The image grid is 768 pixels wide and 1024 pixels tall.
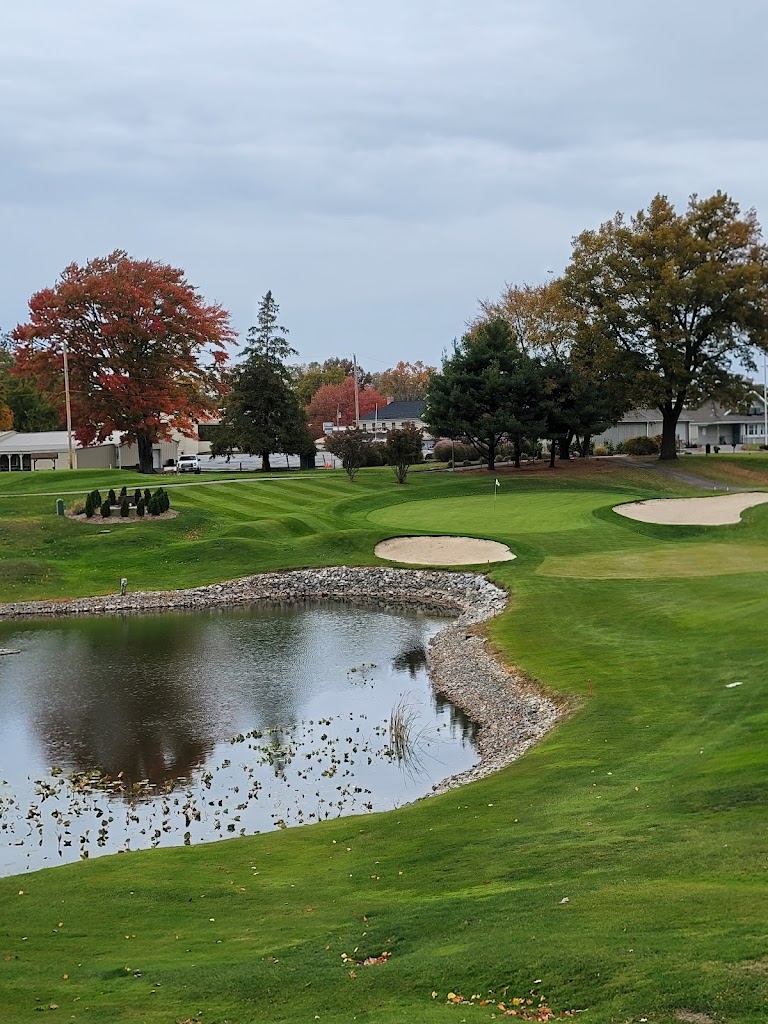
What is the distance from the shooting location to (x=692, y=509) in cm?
5000

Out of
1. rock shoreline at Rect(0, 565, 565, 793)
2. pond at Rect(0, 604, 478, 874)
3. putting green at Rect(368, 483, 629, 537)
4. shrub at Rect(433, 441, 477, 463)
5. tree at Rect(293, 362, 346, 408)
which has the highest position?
tree at Rect(293, 362, 346, 408)

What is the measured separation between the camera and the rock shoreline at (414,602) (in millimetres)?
25469

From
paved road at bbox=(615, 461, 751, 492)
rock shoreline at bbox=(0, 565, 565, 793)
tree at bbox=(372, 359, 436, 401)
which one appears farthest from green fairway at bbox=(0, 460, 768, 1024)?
tree at bbox=(372, 359, 436, 401)

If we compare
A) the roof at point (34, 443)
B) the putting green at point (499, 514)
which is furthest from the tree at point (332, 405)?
the putting green at point (499, 514)

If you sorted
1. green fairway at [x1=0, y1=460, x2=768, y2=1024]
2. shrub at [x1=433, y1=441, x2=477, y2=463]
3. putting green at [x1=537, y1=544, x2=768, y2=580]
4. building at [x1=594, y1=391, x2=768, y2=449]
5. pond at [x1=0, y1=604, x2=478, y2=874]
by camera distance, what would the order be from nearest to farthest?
green fairway at [x1=0, y1=460, x2=768, y2=1024]
pond at [x1=0, y1=604, x2=478, y2=874]
putting green at [x1=537, y1=544, x2=768, y2=580]
shrub at [x1=433, y1=441, x2=477, y2=463]
building at [x1=594, y1=391, x2=768, y2=449]

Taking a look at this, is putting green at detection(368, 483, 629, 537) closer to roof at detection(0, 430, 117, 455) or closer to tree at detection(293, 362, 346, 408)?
roof at detection(0, 430, 117, 455)

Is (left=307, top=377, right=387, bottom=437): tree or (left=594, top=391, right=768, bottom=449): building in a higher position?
(left=307, top=377, right=387, bottom=437): tree

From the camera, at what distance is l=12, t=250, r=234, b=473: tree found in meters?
65.2

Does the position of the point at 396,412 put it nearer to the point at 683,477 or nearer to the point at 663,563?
the point at 683,477

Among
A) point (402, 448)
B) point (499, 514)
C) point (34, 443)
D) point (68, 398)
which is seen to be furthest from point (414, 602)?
point (34, 443)

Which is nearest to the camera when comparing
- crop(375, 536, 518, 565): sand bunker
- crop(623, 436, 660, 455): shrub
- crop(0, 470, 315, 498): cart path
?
crop(375, 536, 518, 565): sand bunker

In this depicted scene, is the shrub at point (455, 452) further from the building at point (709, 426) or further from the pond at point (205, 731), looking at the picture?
the pond at point (205, 731)

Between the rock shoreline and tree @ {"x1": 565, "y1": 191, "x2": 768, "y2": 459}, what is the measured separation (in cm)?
3376

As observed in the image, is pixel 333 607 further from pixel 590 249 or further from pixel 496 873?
pixel 590 249
